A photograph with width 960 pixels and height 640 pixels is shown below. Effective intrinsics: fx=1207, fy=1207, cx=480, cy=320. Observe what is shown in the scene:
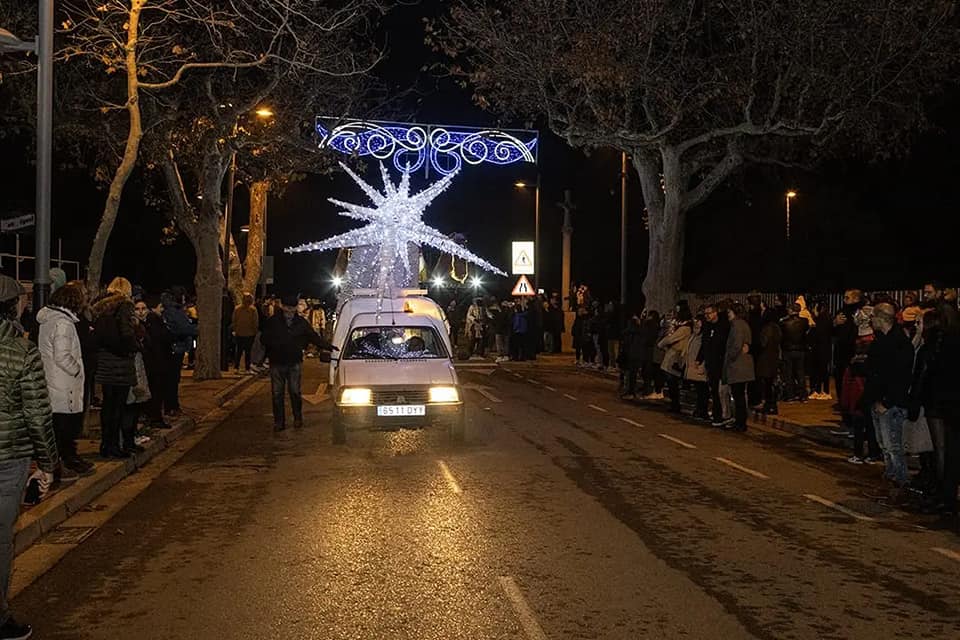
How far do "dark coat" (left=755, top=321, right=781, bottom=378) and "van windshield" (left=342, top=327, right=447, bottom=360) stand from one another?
6.14m

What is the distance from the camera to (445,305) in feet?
160

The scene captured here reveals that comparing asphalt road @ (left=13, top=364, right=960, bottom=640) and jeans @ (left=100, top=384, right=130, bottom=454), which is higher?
jeans @ (left=100, top=384, right=130, bottom=454)

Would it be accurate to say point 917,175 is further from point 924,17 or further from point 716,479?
point 716,479

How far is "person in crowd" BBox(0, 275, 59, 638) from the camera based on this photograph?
632 centimetres

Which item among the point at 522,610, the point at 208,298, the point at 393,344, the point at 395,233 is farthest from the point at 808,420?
the point at 395,233

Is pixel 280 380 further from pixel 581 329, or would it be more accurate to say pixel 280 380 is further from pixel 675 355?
pixel 581 329

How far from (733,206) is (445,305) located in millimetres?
16464

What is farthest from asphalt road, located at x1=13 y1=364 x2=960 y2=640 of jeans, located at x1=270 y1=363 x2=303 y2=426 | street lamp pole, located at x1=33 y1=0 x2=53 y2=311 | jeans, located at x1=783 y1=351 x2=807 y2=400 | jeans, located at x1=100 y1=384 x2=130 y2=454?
jeans, located at x1=783 y1=351 x2=807 y2=400

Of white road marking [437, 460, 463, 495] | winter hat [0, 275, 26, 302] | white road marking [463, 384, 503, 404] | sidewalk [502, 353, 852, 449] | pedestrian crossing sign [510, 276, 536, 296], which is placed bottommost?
white road marking [437, 460, 463, 495]

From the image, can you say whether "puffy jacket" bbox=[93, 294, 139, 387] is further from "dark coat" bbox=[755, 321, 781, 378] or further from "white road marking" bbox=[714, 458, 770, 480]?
"dark coat" bbox=[755, 321, 781, 378]

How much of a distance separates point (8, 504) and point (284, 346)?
10903mm

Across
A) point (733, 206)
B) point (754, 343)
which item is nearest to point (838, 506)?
point (754, 343)

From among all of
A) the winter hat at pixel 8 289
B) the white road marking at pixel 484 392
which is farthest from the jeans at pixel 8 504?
the white road marking at pixel 484 392

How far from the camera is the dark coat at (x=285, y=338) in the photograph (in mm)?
17281
